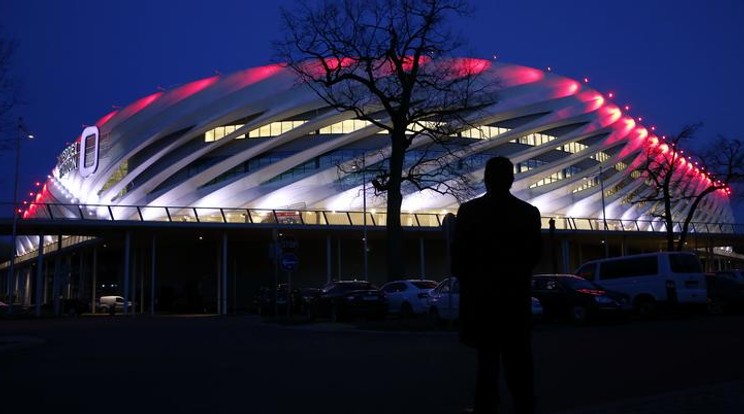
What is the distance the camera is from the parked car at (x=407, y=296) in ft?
87.4

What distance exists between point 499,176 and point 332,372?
5.99 meters

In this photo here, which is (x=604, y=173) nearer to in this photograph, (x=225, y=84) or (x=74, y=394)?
(x=225, y=84)

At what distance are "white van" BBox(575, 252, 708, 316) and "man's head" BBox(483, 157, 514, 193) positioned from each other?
1972 centimetres

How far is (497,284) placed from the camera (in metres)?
4.90

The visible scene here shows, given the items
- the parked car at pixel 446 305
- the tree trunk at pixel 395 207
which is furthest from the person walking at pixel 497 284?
the tree trunk at pixel 395 207

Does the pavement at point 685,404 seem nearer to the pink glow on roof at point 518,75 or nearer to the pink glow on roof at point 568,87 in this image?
the pink glow on roof at point 518,75

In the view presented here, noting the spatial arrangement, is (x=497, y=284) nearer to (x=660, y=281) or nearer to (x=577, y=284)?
(x=577, y=284)

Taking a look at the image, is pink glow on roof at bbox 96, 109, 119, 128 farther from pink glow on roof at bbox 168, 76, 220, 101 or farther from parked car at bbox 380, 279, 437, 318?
parked car at bbox 380, 279, 437, 318

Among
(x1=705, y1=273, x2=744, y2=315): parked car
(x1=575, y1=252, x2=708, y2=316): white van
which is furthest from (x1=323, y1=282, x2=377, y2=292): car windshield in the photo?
(x1=705, y1=273, x2=744, y2=315): parked car

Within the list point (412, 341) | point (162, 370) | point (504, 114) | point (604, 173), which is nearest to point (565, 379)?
point (162, 370)

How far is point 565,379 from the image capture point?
9078mm

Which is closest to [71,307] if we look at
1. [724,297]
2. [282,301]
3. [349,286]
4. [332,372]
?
[282,301]

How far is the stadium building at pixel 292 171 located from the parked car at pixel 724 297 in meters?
20.4

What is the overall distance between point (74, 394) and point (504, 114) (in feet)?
160
